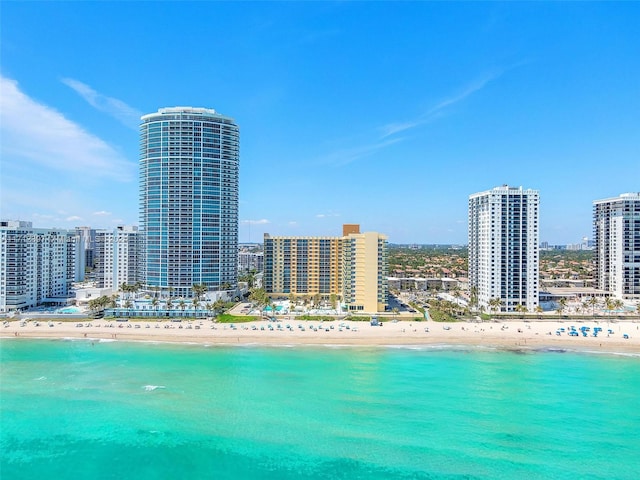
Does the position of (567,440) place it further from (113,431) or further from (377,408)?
(113,431)

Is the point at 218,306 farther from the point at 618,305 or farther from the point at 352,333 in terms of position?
the point at 618,305

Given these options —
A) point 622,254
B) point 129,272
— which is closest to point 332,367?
point 129,272

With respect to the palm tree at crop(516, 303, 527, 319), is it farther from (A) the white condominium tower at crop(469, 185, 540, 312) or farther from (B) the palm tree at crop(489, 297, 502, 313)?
(B) the palm tree at crop(489, 297, 502, 313)

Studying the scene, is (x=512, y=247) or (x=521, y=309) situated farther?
(x=512, y=247)

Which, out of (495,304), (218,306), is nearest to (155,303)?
(218,306)

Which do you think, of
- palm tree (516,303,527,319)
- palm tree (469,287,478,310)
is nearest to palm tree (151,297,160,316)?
palm tree (469,287,478,310)

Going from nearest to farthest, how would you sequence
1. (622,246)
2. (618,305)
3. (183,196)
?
(618,305), (183,196), (622,246)

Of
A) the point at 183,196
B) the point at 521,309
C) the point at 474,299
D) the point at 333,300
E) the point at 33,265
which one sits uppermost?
the point at 183,196

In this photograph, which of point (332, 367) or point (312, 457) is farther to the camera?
point (332, 367)
